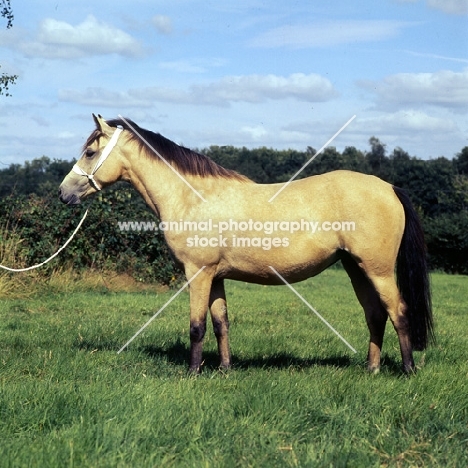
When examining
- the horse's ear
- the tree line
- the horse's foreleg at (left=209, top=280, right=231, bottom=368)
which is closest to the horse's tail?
the horse's foreleg at (left=209, top=280, right=231, bottom=368)

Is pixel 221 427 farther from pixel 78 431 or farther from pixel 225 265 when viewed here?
pixel 225 265

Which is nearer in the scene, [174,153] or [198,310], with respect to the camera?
[198,310]

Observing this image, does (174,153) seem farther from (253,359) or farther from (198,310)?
(253,359)

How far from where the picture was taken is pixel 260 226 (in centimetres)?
612

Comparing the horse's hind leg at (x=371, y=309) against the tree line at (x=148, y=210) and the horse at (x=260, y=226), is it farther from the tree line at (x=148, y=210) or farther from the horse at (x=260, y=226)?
the tree line at (x=148, y=210)

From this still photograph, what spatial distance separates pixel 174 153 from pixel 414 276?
2.73 m

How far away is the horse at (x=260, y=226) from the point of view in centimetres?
607

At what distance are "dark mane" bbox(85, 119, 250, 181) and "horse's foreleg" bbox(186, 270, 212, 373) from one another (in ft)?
3.44

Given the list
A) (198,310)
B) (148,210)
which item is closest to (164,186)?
(198,310)

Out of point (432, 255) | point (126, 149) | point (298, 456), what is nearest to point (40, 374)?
point (126, 149)

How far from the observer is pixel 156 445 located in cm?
368

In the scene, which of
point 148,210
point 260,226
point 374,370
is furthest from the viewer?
point 148,210

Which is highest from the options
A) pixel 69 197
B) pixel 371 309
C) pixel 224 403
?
pixel 69 197

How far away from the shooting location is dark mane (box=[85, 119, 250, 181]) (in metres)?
6.43
